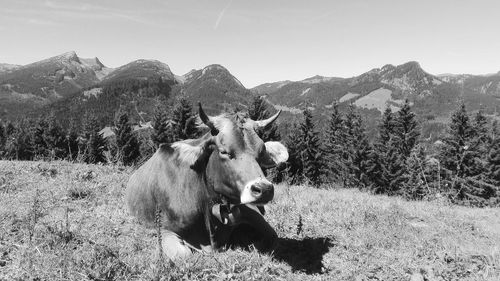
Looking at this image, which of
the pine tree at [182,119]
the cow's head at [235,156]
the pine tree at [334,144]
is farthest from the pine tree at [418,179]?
the pine tree at [182,119]

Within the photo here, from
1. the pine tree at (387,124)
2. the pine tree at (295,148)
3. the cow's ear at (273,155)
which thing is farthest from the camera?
the pine tree at (387,124)

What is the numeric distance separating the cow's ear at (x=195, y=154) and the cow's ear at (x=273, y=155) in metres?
0.83

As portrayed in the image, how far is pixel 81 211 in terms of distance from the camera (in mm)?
7211

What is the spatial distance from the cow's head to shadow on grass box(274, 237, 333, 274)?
1398mm

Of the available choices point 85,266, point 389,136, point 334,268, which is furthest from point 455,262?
point 389,136

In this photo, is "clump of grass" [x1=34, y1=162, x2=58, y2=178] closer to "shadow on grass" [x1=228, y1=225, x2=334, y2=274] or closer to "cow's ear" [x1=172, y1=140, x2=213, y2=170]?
"cow's ear" [x1=172, y1=140, x2=213, y2=170]

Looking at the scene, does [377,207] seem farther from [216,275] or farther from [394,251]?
[216,275]

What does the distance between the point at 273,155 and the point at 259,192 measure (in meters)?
1.33

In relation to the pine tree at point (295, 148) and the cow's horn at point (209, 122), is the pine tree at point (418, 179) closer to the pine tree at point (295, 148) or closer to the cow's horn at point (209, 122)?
the cow's horn at point (209, 122)

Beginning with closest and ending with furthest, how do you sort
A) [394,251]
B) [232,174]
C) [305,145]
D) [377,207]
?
[232,174] < [394,251] < [377,207] < [305,145]

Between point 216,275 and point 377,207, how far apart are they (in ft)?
19.6

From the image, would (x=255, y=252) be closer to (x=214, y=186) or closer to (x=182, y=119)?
(x=214, y=186)

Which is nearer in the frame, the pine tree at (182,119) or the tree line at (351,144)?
the tree line at (351,144)

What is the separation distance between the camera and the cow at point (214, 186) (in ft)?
15.6
